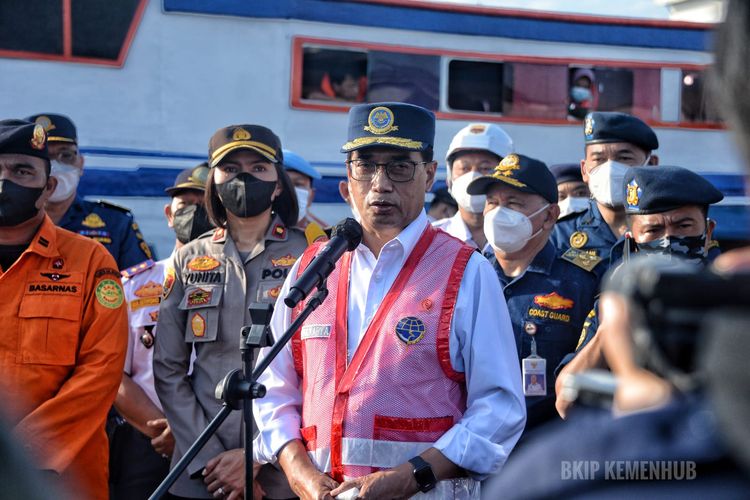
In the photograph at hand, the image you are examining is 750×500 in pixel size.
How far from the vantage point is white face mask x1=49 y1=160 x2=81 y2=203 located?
6480 mm

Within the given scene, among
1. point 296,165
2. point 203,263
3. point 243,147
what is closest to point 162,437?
point 203,263

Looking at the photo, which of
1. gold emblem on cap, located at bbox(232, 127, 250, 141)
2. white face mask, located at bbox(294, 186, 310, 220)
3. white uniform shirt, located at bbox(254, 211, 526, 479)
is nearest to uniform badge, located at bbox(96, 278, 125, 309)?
gold emblem on cap, located at bbox(232, 127, 250, 141)

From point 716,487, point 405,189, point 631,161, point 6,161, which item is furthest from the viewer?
point 631,161

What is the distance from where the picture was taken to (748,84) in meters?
1.02

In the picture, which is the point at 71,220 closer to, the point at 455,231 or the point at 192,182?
the point at 192,182

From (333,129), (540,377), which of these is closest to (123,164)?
(333,129)

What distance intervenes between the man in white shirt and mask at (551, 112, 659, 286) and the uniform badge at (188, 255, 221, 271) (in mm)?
1825

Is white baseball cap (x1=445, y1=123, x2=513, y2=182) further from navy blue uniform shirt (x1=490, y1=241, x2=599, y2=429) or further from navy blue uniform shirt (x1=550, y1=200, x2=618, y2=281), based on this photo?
navy blue uniform shirt (x1=490, y1=241, x2=599, y2=429)

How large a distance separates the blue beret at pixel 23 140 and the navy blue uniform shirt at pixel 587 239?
259 centimetres

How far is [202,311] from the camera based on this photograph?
15.5ft

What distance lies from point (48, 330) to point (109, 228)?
2195 millimetres

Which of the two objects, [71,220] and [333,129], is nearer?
[71,220]

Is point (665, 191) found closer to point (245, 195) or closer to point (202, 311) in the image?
point (245, 195)

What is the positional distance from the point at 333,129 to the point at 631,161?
16.9 feet
